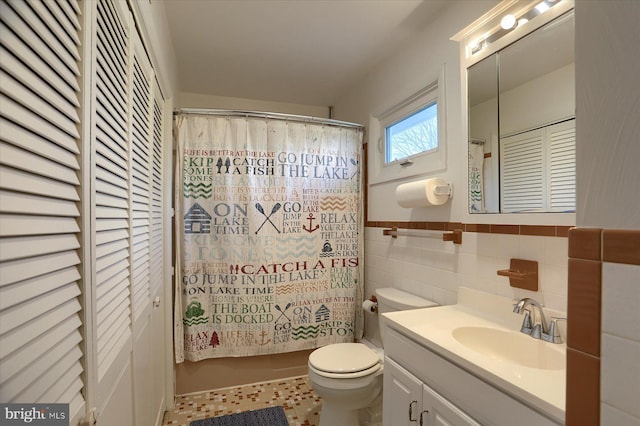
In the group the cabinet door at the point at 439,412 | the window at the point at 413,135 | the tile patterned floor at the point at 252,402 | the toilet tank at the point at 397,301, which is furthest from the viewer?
the tile patterned floor at the point at 252,402

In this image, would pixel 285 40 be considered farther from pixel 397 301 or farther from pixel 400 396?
pixel 400 396

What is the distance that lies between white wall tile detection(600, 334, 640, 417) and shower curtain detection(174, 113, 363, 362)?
1.91 meters

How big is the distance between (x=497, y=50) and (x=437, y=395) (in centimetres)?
146

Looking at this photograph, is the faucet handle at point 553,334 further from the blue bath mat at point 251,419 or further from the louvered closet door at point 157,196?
the louvered closet door at point 157,196

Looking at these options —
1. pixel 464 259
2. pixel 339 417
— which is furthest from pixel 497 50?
pixel 339 417

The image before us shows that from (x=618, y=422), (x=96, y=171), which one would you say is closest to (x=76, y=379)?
(x=96, y=171)

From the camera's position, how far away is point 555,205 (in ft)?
3.69

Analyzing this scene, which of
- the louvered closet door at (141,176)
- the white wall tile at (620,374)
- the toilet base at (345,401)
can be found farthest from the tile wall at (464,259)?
the louvered closet door at (141,176)

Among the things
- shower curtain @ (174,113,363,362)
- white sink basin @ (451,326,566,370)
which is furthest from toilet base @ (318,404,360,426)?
white sink basin @ (451,326,566,370)

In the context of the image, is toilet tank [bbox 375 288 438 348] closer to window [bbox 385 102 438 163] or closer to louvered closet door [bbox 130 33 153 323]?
window [bbox 385 102 438 163]

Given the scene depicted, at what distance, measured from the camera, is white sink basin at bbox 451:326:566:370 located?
106 centimetres

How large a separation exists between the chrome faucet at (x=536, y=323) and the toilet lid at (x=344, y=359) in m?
0.82

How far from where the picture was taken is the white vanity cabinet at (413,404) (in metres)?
1.01

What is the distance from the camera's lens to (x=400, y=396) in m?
1.26
